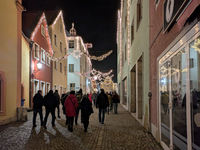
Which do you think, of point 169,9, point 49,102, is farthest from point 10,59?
point 169,9

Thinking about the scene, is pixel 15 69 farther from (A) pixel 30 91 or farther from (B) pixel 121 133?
(B) pixel 121 133

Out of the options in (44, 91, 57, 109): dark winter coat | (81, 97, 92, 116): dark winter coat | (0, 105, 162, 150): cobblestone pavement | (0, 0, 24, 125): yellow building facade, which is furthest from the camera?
(0, 0, 24, 125): yellow building facade

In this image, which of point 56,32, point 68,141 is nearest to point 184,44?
point 68,141

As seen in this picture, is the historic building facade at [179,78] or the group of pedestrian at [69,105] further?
the group of pedestrian at [69,105]

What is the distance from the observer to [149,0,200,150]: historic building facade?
3481 mm

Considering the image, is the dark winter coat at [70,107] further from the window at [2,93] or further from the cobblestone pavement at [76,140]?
the window at [2,93]

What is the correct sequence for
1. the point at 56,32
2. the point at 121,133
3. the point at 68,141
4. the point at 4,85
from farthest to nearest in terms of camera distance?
the point at 56,32, the point at 4,85, the point at 121,133, the point at 68,141

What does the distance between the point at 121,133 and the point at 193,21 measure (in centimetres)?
585

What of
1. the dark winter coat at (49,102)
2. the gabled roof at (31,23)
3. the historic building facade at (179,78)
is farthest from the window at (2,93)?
the historic building facade at (179,78)

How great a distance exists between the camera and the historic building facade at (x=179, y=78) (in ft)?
11.4

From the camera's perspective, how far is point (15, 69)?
12469 mm

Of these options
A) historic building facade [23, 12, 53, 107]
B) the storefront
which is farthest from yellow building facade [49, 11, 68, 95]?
the storefront

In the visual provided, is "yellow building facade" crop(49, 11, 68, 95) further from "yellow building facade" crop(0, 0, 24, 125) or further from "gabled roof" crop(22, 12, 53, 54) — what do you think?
"yellow building facade" crop(0, 0, 24, 125)

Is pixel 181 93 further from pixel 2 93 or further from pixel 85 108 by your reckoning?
pixel 2 93
